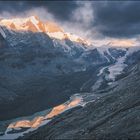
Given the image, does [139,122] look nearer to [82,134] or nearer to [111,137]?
[111,137]

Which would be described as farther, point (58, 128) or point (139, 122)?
point (58, 128)

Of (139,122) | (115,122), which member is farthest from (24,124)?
(139,122)

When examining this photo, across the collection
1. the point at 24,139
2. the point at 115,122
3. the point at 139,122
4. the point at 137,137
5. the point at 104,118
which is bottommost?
the point at 137,137

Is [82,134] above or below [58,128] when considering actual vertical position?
below

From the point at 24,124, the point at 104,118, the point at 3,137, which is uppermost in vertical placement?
the point at 24,124

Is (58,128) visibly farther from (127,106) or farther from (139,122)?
(139,122)

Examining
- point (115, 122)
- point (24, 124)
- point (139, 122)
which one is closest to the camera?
point (139, 122)

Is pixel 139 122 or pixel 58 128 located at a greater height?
pixel 58 128

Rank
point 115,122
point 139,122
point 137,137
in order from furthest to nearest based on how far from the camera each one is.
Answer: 1. point 115,122
2. point 139,122
3. point 137,137

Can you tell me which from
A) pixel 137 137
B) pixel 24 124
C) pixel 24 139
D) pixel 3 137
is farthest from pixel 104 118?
pixel 24 124
